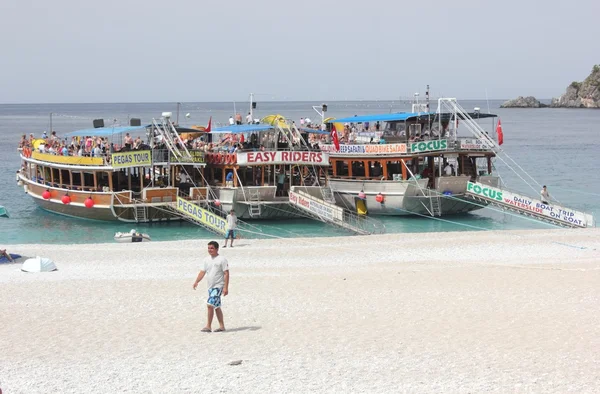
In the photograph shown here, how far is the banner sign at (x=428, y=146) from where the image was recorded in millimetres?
37562

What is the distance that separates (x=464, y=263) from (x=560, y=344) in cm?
1011

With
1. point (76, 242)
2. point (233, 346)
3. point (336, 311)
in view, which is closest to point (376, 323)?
point (336, 311)

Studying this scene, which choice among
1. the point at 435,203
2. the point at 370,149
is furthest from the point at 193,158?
the point at 435,203

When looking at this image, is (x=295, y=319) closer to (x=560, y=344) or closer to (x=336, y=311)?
(x=336, y=311)

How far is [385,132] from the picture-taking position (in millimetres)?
40219

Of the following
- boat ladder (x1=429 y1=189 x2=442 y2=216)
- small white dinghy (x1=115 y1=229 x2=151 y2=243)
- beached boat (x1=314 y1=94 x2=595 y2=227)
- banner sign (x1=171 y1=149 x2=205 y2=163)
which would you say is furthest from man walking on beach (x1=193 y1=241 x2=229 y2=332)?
boat ladder (x1=429 y1=189 x2=442 y2=216)

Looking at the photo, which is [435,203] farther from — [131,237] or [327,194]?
[131,237]

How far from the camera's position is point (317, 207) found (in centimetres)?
3466

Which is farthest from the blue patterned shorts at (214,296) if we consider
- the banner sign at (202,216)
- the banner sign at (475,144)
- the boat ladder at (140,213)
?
the banner sign at (475,144)

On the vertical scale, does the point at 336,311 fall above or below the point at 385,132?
below

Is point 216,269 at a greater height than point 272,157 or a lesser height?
lesser

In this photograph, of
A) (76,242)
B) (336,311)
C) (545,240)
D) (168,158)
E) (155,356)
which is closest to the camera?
(155,356)

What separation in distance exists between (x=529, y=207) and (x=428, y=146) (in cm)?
539

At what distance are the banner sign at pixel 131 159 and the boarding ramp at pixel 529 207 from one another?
14.1 meters
